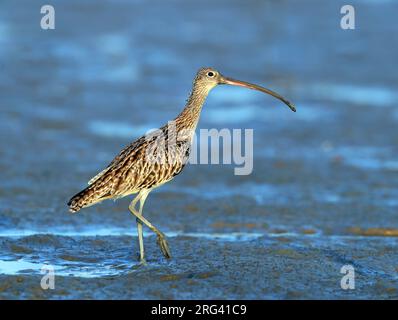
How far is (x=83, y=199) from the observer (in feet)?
28.9

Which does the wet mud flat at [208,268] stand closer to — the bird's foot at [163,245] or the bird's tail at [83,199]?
the bird's foot at [163,245]

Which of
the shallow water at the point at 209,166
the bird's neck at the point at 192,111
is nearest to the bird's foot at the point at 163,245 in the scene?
the shallow water at the point at 209,166

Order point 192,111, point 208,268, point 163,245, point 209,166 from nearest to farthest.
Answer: point 208,268, point 163,245, point 192,111, point 209,166

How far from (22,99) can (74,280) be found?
8968 mm

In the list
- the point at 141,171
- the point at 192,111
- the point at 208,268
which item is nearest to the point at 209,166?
the point at 192,111

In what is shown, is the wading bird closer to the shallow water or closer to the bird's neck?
the bird's neck

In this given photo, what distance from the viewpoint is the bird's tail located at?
28.8 ft

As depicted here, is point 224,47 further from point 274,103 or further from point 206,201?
point 206,201

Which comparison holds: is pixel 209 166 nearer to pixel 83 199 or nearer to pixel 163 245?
pixel 163 245

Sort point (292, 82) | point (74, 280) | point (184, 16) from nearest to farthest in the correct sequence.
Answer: point (74, 280), point (292, 82), point (184, 16)

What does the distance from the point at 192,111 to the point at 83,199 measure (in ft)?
5.22

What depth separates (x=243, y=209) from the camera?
11711 millimetres

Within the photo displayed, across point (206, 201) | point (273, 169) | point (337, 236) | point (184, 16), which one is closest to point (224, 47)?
point (184, 16)

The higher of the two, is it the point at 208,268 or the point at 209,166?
the point at 209,166
